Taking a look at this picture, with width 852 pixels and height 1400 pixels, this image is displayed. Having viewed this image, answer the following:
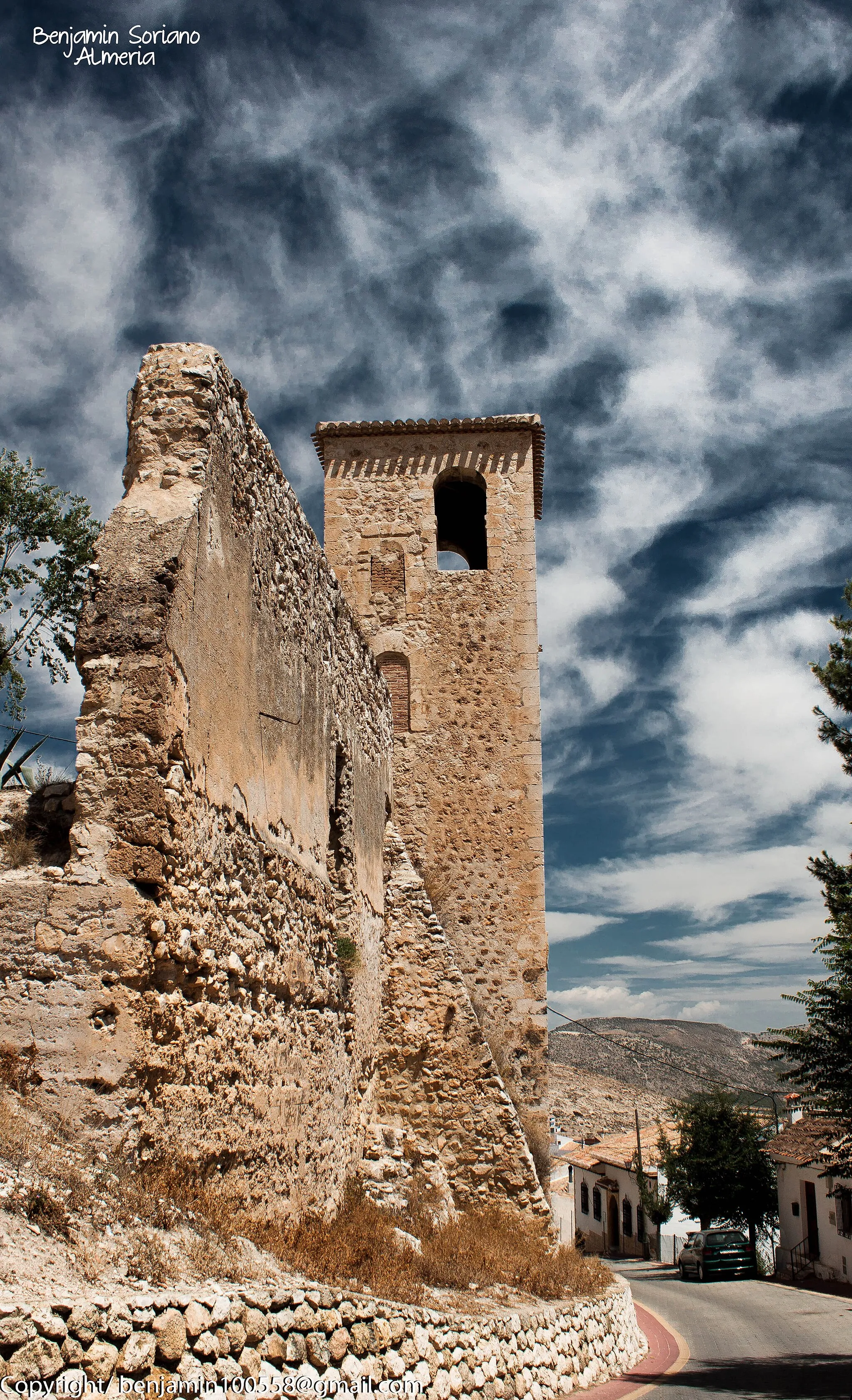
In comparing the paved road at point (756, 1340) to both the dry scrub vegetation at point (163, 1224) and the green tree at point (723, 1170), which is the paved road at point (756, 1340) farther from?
the green tree at point (723, 1170)

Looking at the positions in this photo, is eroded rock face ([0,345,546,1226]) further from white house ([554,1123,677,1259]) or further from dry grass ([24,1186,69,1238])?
white house ([554,1123,677,1259])

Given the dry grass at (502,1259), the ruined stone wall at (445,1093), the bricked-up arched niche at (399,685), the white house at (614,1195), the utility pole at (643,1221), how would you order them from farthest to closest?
1. the white house at (614,1195)
2. the utility pole at (643,1221)
3. the bricked-up arched niche at (399,685)
4. the ruined stone wall at (445,1093)
5. the dry grass at (502,1259)

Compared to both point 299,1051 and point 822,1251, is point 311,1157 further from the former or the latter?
point 822,1251

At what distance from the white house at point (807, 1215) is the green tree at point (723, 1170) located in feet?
3.71

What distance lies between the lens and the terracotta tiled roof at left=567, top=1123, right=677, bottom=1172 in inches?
1561

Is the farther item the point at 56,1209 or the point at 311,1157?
the point at 311,1157

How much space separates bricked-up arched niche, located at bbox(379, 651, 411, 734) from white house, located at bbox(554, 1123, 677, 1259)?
96.9 feet

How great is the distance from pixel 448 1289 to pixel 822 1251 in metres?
23.4

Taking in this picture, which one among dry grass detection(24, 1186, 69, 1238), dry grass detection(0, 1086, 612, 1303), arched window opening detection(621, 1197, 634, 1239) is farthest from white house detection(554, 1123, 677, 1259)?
dry grass detection(24, 1186, 69, 1238)

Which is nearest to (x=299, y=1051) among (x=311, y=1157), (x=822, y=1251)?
(x=311, y=1157)

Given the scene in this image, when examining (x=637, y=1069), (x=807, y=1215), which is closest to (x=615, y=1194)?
(x=807, y=1215)

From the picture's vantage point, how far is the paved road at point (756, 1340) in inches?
361

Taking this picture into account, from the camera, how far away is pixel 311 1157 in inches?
272

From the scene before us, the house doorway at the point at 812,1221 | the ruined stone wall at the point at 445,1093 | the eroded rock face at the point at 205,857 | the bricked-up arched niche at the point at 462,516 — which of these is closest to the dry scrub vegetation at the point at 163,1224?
the eroded rock face at the point at 205,857
